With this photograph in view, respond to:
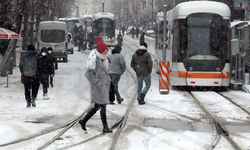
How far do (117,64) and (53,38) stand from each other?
64.5 feet

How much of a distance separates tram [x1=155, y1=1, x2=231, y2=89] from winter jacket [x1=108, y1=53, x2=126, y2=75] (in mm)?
4386

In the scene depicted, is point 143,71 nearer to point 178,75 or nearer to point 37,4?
point 178,75

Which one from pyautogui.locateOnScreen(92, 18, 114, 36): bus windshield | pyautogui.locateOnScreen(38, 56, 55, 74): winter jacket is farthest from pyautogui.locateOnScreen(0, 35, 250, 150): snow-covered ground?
pyautogui.locateOnScreen(92, 18, 114, 36): bus windshield

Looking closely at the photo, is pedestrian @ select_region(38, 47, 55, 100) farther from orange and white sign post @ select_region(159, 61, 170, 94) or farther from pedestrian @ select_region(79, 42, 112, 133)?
pedestrian @ select_region(79, 42, 112, 133)

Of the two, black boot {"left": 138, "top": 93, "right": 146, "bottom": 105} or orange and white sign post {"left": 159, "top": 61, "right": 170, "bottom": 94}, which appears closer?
black boot {"left": 138, "top": 93, "right": 146, "bottom": 105}

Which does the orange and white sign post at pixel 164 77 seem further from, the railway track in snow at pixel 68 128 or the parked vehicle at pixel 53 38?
the parked vehicle at pixel 53 38

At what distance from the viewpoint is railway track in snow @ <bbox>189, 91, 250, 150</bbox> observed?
8701mm

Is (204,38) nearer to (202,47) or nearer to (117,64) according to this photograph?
(202,47)

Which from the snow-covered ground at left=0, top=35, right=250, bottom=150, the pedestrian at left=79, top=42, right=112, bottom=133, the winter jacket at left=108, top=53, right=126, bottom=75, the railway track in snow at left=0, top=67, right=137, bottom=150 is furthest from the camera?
the winter jacket at left=108, top=53, right=126, bottom=75

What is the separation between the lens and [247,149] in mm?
7531

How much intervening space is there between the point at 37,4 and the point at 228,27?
14.4 m

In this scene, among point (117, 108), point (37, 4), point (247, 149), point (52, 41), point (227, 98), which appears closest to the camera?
point (247, 149)

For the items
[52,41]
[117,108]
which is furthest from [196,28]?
[52,41]

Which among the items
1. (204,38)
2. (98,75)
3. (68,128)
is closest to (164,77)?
(204,38)
